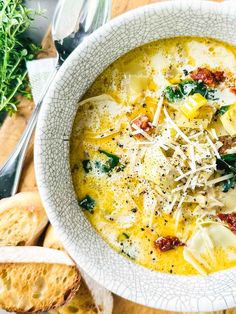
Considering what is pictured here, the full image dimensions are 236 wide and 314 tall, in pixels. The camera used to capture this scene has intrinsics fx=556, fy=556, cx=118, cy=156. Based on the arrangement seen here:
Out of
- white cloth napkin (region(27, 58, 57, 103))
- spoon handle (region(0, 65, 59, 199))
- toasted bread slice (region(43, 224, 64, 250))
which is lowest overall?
toasted bread slice (region(43, 224, 64, 250))

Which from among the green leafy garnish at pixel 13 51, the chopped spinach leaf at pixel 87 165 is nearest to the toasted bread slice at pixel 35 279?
the chopped spinach leaf at pixel 87 165

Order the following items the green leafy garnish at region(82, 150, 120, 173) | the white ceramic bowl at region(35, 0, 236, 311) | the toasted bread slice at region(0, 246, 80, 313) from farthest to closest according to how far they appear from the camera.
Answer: the toasted bread slice at region(0, 246, 80, 313)
the green leafy garnish at region(82, 150, 120, 173)
the white ceramic bowl at region(35, 0, 236, 311)

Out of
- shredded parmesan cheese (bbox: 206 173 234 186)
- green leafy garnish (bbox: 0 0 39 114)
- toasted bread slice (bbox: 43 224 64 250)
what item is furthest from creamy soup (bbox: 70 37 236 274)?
green leafy garnish (bbox: 0 0 39 114)

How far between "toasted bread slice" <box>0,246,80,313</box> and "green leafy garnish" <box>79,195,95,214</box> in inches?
15.0

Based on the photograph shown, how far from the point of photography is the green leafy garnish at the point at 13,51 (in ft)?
9.26

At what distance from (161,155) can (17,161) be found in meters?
0.86

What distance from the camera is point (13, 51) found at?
292cm

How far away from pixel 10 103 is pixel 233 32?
3.89 ft

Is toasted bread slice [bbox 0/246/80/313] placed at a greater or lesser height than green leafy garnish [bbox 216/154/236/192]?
lesser

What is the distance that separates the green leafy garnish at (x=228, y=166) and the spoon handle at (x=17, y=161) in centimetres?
99

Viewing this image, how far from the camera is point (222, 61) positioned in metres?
2.48

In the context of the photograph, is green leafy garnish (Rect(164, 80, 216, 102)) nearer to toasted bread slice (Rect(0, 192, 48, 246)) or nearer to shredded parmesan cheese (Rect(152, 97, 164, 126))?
shredded parmesan cheese (Rect(152, 97, 164, 126))

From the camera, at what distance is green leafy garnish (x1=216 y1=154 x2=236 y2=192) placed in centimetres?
243

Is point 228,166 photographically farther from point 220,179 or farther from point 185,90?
point 185,90
